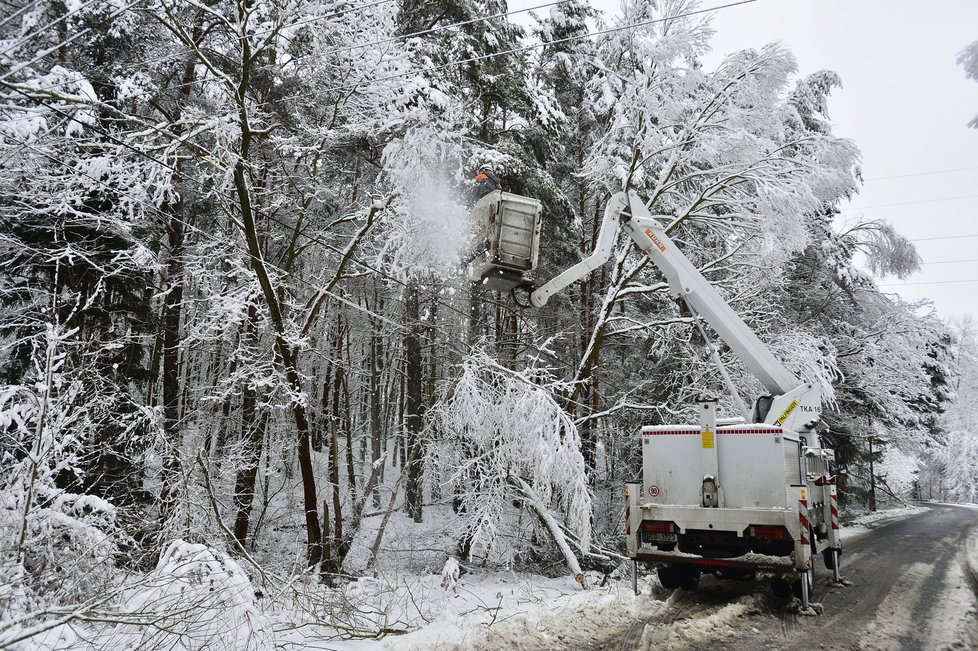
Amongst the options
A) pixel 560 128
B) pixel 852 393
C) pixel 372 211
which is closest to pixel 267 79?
pixel 372 211

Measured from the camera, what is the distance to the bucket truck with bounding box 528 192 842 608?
6.66 m

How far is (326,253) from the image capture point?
13.7m

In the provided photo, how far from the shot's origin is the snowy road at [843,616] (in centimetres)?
523

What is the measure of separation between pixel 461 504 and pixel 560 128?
935 cm

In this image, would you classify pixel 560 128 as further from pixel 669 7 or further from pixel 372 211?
pixel 372 211

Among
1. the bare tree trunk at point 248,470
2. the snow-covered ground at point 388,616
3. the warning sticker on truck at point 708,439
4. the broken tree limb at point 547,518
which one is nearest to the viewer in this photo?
the snow-covered ground at point 388,616

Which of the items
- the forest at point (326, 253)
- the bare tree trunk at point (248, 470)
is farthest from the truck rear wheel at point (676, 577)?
the bare tree trunk at point (248, 470)

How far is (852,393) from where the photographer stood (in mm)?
18172

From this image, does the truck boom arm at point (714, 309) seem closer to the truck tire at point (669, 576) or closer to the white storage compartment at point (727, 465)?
the white storage compartment at point (727, 465)

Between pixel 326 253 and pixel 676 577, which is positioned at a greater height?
pixel 326 253

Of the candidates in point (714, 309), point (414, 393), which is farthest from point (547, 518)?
point (414, 393)

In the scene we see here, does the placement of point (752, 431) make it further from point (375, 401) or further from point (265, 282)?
point (375, 401)

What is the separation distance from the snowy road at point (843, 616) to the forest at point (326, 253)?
2.11 metres

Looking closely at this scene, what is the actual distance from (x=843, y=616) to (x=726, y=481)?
1741mm
